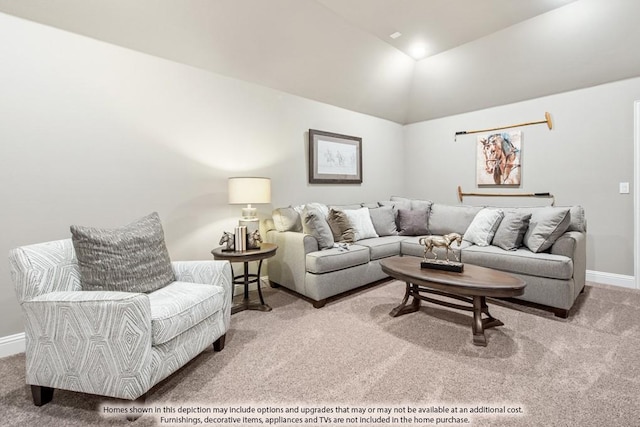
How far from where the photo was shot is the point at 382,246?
3.47m

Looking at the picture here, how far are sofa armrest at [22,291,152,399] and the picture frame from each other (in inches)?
112

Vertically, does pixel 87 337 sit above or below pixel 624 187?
below

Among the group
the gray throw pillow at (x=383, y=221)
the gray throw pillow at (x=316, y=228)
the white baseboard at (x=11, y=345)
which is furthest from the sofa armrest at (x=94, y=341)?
the gray throw pillow at (x=383, y=221)

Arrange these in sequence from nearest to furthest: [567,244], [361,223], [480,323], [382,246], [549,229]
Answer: [480,323] < [567,244] < [549,229] < [382,246] < [361,223]

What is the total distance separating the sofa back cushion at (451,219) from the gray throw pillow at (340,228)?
133 centimetres

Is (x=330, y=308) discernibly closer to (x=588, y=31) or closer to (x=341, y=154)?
(x=341, y=154)

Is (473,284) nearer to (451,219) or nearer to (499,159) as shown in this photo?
(451,219)

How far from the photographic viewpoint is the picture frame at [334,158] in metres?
4.00

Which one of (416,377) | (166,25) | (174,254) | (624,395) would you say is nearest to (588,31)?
(624,395)

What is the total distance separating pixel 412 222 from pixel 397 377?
8.36ft

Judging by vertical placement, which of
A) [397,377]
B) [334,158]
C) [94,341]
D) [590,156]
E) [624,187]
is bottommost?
[397,377]

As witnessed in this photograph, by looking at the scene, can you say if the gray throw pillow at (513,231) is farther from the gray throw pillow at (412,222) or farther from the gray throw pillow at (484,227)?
the gray throw pillow at (412,222)

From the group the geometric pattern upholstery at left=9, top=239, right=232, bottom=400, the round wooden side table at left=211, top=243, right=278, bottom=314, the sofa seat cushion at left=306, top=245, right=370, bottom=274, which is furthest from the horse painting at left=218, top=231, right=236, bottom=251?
the geometric pattern upholstery at left=9, top=239, right=232, bottom=400

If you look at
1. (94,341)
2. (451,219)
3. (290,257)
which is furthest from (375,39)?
(94,341)
